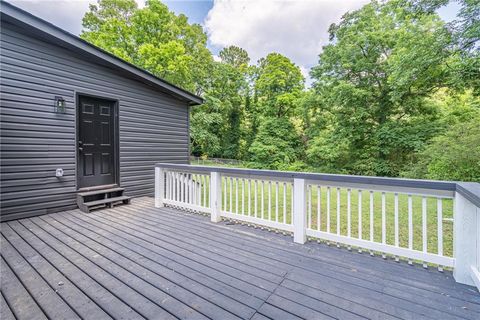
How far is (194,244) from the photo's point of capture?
8.77ft

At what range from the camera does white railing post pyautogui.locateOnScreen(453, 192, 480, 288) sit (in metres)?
1.81

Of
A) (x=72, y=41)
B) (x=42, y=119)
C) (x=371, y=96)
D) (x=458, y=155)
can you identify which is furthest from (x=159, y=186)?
(x=371, y=96)

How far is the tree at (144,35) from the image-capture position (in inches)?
450

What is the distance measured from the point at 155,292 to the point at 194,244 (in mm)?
932

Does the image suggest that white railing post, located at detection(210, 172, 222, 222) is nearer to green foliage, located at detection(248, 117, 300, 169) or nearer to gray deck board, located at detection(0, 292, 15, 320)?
gray deck board, located at detection(0, 292, 15, 320)

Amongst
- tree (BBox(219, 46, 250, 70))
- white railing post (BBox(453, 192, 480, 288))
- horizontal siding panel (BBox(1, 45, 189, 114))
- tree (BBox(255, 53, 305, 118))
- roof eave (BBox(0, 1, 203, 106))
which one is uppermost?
tree (BBox(219, 46, 250, 70))

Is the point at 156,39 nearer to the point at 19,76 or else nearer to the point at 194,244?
the point at 19,76

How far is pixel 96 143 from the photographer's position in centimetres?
457

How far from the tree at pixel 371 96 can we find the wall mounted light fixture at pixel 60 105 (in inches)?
410

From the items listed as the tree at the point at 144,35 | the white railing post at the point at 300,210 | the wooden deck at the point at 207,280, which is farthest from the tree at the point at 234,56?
the wooden deck at the point at 207,280

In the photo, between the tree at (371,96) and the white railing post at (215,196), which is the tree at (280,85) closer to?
the tree at (371,96)

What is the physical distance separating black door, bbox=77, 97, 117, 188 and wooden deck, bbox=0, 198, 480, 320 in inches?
64.1

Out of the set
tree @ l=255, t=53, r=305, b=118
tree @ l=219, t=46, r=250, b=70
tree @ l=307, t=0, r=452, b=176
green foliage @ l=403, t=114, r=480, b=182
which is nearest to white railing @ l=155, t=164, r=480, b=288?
green foliage @ l=403, t=114, r=480, b=182

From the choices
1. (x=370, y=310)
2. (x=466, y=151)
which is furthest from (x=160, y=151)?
(x=466, y=151)
